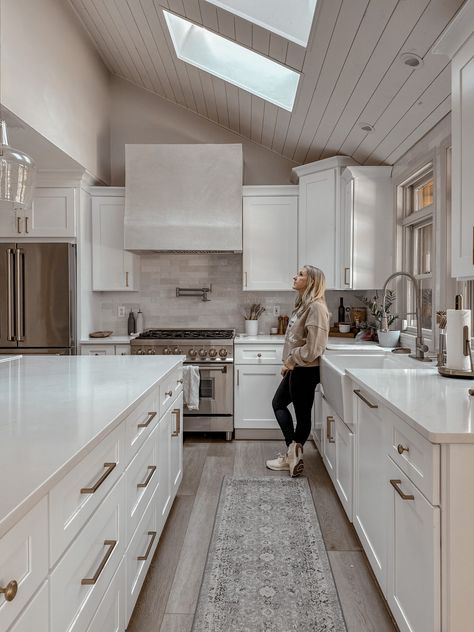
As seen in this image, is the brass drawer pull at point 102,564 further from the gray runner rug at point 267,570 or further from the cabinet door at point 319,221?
the cabinet door at point 319,221

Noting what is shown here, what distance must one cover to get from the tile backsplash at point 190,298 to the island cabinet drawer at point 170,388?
1.85 m

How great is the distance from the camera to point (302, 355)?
123 inches

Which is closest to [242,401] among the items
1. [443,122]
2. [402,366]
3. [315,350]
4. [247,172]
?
[315,350]

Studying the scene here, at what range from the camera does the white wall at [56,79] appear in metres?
2.79

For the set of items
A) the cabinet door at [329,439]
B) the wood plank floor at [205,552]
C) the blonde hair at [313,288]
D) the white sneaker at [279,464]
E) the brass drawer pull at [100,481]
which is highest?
the blonde hair at [313,288]

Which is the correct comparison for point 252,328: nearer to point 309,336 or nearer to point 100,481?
point 309,336

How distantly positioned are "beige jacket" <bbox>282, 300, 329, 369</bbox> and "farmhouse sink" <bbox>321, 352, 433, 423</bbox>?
0.33ft

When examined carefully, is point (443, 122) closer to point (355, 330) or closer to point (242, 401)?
point (355, 330)

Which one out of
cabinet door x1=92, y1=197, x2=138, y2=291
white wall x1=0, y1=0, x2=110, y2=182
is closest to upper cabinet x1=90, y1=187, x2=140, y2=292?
cabinet door x1=92, y1=197, x2=138, y2=291

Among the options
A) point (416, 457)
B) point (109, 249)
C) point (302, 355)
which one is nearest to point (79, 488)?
point (416, 457)

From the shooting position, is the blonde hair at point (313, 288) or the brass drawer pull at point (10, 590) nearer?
the brass drawer pull at point (10, 590)

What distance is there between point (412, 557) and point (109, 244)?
12.2ft

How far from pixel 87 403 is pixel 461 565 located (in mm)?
1236

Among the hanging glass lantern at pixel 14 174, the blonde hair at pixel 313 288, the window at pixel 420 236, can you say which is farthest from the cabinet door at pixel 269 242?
the hanging glass lantern at pixel 14 174
